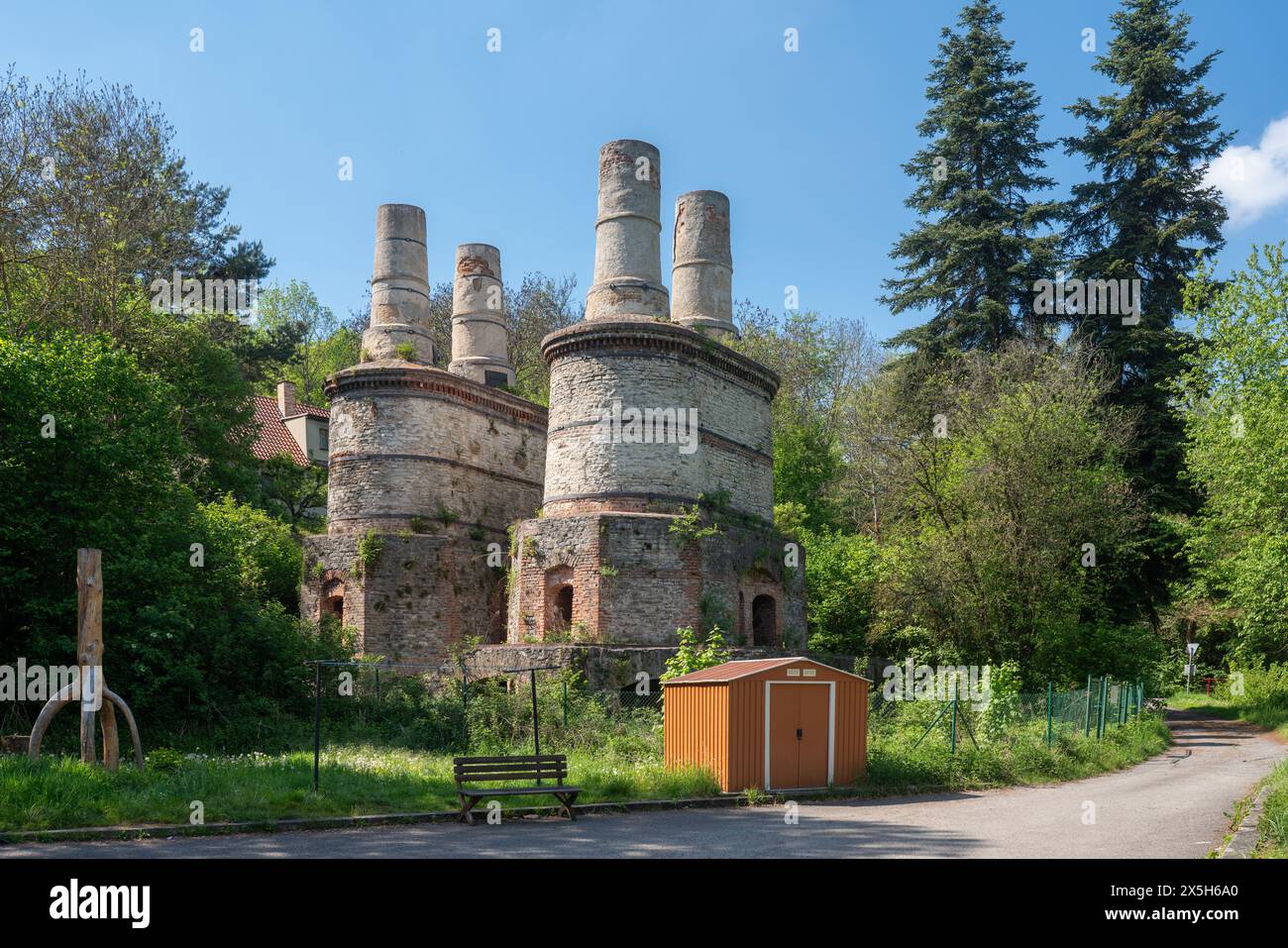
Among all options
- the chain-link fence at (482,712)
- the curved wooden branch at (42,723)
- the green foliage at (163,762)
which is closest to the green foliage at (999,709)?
the chain-link fence at (482,712)

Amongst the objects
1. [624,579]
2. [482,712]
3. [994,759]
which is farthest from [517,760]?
[994,759]

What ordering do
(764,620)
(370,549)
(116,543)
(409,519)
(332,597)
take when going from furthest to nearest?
1. (409,519)
2. (332,597)
3. (370,549)
4. (764,620)
5. (116,543)

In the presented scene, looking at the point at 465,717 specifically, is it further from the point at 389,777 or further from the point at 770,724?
the point at 770,724

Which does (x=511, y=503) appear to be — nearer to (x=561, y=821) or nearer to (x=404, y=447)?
(x=404, y=447)

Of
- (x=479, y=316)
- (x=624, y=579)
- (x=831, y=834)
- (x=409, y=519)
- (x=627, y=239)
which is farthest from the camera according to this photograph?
(x=479, y=316)

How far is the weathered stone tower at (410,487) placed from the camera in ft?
83.9

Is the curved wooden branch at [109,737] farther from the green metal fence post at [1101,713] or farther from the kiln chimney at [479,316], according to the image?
the kiln chimney at [479,316]

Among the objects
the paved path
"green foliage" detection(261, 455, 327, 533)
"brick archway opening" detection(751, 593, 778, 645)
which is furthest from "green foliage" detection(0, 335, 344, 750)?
"green foliage" detection(261, 455, 327, 533)

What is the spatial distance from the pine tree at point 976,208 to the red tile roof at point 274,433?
23.2m

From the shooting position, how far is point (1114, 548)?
29875 mm

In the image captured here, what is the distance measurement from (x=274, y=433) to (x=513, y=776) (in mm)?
32344

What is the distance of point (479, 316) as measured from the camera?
3181 centimetres

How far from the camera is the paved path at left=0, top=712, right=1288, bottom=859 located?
33.2 ft
